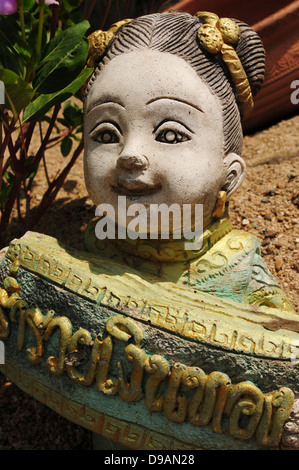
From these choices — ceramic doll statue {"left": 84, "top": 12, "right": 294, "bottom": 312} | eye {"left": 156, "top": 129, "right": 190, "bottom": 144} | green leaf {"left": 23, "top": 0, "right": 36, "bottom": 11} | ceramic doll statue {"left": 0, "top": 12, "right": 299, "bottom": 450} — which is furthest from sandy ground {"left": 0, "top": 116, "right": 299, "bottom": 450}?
green leaf {"left": 23, "top": 0, "right": 36, "bottom": 11}

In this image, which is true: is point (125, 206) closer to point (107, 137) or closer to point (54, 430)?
point (107, 137)

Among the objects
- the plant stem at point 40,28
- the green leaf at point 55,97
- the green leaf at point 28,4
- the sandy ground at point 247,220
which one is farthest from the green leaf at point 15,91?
the sandy ground at point 247,220

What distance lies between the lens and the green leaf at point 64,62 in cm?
197

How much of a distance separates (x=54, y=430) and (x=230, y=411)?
0.97m

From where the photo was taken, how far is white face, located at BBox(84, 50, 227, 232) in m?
1.82

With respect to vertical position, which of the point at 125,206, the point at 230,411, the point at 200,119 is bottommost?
the point at 230,411

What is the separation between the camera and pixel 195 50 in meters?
1.90

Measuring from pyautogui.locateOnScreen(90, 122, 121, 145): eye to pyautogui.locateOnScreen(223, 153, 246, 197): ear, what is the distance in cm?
37

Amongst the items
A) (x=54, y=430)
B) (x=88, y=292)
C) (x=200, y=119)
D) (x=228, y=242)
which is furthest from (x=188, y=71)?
(x=54, y=430)

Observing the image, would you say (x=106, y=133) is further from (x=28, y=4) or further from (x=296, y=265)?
(x=296, y=265)

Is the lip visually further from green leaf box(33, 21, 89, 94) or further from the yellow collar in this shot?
green leaf box(33, 21, 89, 94)

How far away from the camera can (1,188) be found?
251cm

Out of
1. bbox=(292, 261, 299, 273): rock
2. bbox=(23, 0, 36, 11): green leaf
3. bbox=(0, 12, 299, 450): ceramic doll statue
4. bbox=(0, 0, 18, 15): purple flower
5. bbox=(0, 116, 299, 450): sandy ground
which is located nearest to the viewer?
bbox=(0, 12, 299, 450): ceramic doll statue

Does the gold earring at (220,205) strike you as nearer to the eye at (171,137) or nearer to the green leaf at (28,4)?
the eye at (171,137)
